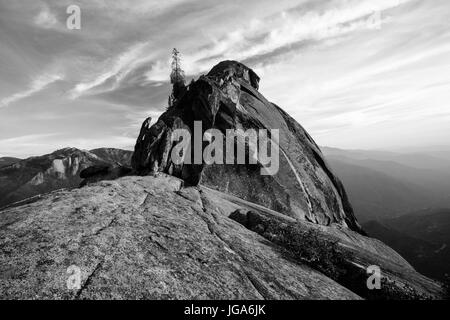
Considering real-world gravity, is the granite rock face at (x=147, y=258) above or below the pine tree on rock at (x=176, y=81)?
below

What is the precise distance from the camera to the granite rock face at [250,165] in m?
31.7

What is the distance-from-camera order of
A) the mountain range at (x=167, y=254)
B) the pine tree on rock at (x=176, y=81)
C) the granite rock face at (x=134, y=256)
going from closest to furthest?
the granite rock face at (x=134, y=256) < the mountain range at (x=167, y=254) < the pine tree on rock at (x=176, y=81)

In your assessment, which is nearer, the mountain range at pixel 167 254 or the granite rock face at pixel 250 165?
the mountain range at pixel 167 254

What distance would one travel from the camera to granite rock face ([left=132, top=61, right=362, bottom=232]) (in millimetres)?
31734

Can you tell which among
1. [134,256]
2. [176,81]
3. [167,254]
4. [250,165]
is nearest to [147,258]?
[134,256]

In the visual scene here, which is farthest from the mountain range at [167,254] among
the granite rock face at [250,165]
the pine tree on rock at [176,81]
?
the pine tree on rock at [176,81]

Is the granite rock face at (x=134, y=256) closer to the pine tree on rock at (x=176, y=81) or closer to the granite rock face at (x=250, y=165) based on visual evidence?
the granite rock face at (x=250, y=165)

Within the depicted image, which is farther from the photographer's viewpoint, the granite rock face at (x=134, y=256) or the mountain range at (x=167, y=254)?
the mountain range at (x=167, y=254)

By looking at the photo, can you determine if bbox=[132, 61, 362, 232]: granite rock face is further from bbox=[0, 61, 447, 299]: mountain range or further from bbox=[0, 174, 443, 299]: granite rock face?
bbox=[0, 174, 443, 299]: granite rock face

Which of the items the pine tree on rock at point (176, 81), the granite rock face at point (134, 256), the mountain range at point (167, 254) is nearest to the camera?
the granite rock face at point (134, 256)

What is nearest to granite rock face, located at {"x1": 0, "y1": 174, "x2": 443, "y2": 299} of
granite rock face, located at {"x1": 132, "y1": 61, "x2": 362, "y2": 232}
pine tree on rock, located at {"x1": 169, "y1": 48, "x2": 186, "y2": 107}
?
granite rock face, located at {"x1": 132, "y1": 61, "x2": 362, "y2": 232}

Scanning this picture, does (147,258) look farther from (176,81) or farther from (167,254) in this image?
(176,81)

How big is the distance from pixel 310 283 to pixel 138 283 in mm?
8198

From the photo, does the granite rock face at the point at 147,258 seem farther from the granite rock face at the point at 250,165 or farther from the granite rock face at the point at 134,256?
the granite rock face at the point at 250,165
